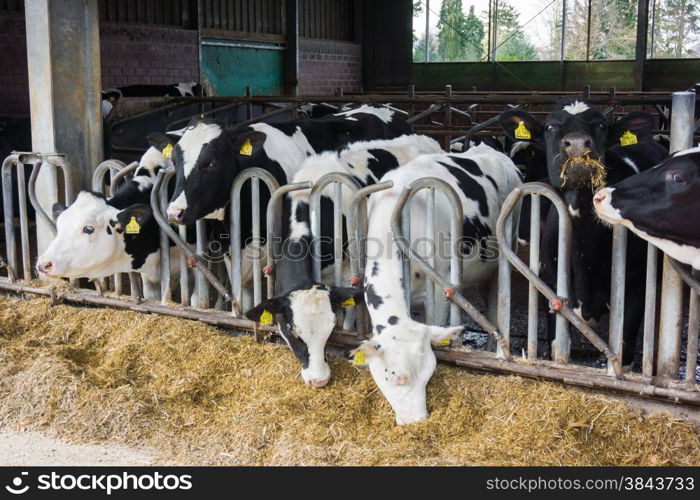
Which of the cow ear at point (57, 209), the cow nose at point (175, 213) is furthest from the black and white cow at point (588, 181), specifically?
the cow ear at point (57, 209)

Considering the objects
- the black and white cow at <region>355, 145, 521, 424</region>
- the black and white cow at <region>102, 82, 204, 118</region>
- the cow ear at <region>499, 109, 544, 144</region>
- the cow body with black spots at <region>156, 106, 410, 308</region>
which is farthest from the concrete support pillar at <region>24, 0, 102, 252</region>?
the black and white cow at <region>102, 82, 204, 118</region>

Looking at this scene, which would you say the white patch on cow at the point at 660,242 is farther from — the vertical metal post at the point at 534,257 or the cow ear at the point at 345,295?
the cow ear at the point at 345,295

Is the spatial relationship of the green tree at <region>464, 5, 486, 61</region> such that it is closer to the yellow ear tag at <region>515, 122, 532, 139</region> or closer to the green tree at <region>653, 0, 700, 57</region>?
the green tree at <region>653, 0, 700, 57</region>

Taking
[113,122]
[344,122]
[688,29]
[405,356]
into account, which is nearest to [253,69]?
[113,122]

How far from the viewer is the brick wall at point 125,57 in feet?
38.0

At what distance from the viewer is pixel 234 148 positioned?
5789 mm

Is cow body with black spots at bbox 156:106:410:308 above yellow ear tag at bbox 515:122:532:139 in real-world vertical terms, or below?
below

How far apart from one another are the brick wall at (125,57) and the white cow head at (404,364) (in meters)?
9.04

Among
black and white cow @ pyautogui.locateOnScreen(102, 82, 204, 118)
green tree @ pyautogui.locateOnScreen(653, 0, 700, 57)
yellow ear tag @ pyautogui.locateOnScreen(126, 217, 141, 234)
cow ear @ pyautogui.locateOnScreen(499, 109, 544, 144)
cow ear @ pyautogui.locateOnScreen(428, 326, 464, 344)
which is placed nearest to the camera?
cow ear @ pyautogui.locateOnScreen(428, 326, 464, 344)

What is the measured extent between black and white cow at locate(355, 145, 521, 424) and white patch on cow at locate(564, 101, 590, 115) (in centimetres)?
92

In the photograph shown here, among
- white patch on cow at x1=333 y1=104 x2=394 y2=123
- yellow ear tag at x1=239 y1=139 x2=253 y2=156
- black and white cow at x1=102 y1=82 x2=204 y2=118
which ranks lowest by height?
yellow ear tag at x1=239 y1=139 x2=253 y2=156

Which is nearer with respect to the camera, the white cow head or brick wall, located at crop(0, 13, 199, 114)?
the white cow head

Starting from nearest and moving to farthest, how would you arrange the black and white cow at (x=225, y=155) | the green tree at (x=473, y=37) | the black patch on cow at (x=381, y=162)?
the black and white cow at (x=225, y=155), the black patch on cow at (x=381, y=162), the green tree at (x=473, y=37)

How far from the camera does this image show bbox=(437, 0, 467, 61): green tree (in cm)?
2214
